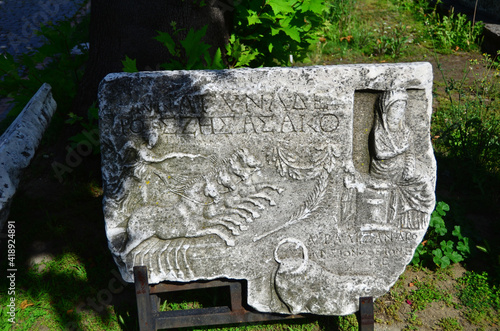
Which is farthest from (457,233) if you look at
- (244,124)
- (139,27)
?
(139,27)

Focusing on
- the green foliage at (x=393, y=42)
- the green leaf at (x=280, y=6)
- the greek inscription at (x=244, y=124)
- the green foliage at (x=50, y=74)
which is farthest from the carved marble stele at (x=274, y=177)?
the green foliage at (x=393, y=42)

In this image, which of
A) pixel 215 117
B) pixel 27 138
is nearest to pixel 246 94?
pixel 215 117

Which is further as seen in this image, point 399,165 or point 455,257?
point 455,257

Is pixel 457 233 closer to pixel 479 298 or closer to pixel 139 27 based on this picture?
pixel 479 298

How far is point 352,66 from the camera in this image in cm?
250

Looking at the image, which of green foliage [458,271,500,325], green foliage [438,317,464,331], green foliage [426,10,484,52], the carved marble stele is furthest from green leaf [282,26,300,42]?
green foliage [426,10,484,52]

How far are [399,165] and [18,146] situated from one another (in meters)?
2.36

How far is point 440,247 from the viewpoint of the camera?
3521 mm

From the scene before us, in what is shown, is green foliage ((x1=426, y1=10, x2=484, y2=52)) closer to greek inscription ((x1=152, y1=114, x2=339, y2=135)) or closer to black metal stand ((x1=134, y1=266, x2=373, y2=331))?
greek inscription ((x1=152, y1=114, x2=339, y2=135))

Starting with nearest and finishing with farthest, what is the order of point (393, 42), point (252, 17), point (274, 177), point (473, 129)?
point (274, 177) → point (252, 17) → point (473, 129) → point (393, 42)

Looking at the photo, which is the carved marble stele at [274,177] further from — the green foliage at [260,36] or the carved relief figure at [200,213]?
the green foliage at [260,36]

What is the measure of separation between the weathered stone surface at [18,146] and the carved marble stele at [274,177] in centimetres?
57

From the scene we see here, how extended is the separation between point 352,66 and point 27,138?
2101mm

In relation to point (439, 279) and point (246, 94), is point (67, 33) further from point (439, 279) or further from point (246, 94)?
point (439, 279)
